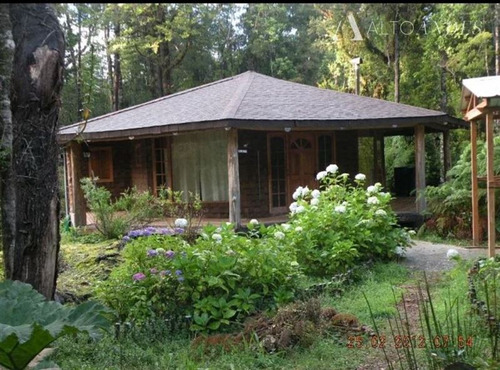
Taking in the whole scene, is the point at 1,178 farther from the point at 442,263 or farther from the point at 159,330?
the point at 442,263

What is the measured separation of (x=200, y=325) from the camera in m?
4.98

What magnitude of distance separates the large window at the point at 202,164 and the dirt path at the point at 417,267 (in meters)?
5.14

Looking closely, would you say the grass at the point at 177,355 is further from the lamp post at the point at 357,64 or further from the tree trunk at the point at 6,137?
the lamp post at the point at 357,64

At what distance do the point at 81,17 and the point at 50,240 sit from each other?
28809 millimetres

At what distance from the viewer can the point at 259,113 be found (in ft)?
37.8

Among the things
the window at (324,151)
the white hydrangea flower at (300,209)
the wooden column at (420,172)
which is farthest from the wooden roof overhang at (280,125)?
the white hydrangea flower at (300,209)

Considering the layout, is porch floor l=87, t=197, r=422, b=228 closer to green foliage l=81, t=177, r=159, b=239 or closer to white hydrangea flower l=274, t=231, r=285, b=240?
green foliage l=81, t=177, r=159, b=239

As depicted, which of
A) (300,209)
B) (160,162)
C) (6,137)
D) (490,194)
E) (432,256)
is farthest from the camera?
(160,162)

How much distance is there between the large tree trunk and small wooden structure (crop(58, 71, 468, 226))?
237 inches

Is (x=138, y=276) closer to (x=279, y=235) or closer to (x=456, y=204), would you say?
(x=279, y=235)

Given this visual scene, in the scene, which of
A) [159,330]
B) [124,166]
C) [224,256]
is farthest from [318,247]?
[124,166]

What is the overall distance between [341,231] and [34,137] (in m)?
4.41

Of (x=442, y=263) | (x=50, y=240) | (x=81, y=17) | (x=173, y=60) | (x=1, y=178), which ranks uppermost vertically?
(x=81, y=17)

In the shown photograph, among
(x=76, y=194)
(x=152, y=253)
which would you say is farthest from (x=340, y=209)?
(x=76, y=194)
